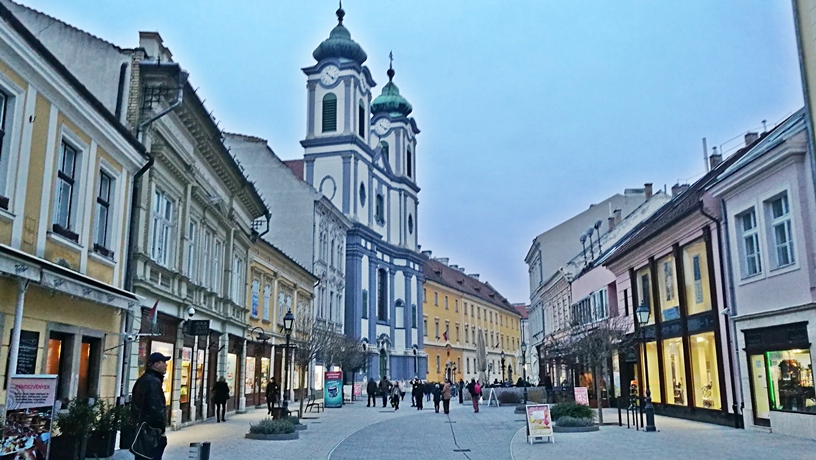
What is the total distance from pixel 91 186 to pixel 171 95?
180 inches

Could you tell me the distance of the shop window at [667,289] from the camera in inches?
1015

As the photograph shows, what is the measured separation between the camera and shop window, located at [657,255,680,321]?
2578 cm

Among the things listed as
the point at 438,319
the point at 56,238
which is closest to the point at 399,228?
the point at 438,319

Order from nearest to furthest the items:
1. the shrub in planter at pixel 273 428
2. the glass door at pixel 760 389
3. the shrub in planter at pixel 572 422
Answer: the shrub in planter at pixel 273 428, the glass door at pixel 760 389, the shrub in planter at pixel 572 422

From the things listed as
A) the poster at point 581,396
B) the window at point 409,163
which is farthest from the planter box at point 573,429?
the window at point 409,163

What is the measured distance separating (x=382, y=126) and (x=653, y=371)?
1943 inches

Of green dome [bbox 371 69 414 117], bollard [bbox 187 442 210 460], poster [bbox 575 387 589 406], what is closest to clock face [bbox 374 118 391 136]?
green dome [bbox 371 69 414 117]

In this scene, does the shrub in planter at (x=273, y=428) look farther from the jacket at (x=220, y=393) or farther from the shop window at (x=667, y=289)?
the shop window at (x=667, y=289)

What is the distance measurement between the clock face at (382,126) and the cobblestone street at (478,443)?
5128 centimetres

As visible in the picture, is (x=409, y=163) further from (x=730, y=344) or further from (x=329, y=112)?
(x=730, y=344)

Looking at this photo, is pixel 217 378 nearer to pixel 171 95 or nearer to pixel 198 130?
pixel 198 130

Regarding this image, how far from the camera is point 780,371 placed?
18406 mm

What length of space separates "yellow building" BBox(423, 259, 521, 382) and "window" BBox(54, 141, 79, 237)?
52.7 m

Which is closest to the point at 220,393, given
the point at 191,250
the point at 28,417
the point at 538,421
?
the point at 191,250
